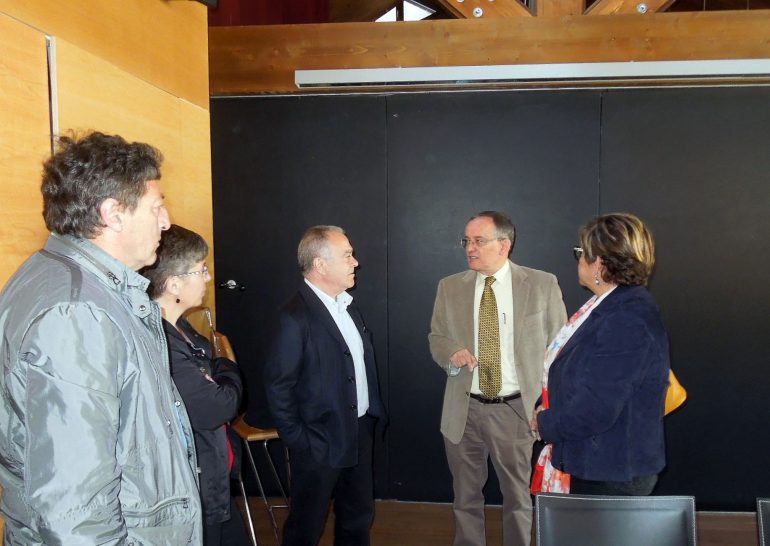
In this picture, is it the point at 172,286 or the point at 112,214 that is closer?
the point at 112,214

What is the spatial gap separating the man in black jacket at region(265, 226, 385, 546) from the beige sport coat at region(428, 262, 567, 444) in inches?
21.9

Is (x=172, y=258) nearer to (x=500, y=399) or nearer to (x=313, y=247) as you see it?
(x=313, y=247)

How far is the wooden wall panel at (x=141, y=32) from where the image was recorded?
1707mm

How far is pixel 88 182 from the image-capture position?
126 cm

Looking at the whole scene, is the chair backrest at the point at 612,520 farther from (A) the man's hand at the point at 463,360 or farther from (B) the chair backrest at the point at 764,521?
(A) the man's hand at the point at 463,360

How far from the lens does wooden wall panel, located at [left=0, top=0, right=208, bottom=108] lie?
1707 mm

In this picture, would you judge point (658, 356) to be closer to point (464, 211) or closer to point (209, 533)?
point (209, 533)

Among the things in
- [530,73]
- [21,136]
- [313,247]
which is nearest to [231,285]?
[313,247]

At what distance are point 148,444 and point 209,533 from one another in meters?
0.79

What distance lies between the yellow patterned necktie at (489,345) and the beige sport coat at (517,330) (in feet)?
0.20

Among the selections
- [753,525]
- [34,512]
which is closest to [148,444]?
[34,512]

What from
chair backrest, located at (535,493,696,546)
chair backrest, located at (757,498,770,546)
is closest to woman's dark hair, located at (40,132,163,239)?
chair backrest, located at (535,493,696,546)

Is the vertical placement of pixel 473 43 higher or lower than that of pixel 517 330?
higher

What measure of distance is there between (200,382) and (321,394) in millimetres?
727
